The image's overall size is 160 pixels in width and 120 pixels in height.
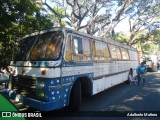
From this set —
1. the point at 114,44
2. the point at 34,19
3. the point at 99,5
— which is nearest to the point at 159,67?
the point at 99,5

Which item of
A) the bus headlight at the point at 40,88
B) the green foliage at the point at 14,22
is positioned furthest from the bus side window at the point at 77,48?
the green foliage at the point at 14,22

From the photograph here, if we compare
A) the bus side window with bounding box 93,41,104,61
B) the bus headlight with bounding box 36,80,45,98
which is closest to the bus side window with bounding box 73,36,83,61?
the bus side window with bounding box 93,41,104,61

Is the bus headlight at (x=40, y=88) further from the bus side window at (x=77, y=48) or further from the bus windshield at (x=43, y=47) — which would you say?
the bus side window at (x=77, y=48)

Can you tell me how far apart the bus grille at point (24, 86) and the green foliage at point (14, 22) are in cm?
170

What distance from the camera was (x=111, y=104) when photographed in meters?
7.78

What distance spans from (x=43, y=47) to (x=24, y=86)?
126 centimetres

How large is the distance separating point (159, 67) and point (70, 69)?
30.1 meters

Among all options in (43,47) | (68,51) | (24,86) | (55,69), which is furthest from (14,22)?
(55,69)

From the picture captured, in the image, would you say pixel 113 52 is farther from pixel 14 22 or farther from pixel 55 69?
pixel 55 69

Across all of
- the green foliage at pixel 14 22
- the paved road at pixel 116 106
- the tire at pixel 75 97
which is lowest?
the paved road at pixel 116 106

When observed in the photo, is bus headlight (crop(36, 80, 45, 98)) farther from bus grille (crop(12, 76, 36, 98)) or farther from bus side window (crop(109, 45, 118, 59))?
bus side window (crop(109, 45, 118, 59))

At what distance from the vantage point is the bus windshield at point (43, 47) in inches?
231

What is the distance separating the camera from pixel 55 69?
548cm

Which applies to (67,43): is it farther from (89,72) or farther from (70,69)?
(89,72)
